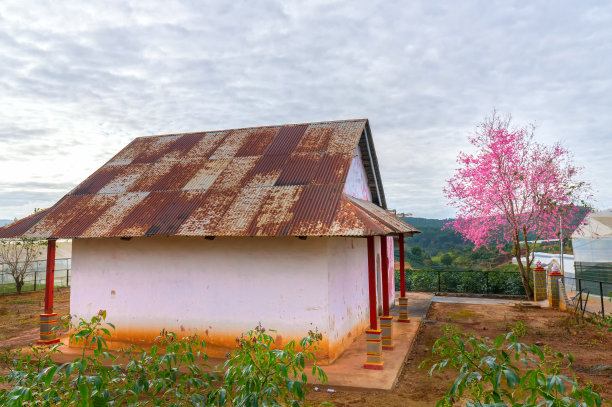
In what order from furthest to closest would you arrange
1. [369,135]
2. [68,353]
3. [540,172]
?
[540,172]
[369,135]
[68,353]

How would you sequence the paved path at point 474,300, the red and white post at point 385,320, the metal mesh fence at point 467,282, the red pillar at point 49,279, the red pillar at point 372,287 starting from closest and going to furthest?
1. the red pillar at point 372,287
2. the red and white post at point 385,320
3. the red pillar at point 49,279
4. the paved path at point 474,300
5. the metal mesh fence at point 467,282

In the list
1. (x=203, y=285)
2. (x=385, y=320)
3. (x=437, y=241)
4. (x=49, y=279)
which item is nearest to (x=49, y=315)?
(x=49, y=279)

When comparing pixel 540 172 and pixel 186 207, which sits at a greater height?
pixel 540 172

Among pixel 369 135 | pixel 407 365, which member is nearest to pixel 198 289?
pixel 407 365

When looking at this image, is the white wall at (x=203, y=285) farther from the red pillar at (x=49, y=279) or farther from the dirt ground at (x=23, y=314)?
the dirt ground at (x=23, y=314)

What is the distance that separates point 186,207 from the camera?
34.0ft

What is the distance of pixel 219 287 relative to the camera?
32.8ft

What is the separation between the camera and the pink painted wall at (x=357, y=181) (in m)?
11.9

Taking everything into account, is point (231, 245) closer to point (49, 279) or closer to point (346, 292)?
point (346, 292)

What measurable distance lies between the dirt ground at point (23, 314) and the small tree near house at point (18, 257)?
1195 mm

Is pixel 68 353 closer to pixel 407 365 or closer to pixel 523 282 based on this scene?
pixel 407 365

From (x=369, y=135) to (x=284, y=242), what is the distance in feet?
19.5

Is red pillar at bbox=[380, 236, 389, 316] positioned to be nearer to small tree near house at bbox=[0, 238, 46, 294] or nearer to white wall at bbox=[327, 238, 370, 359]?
white wall at bbox=[327, 238, 370, 359]

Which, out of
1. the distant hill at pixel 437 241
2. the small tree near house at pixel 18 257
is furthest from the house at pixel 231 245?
the distant hill at pixel 437 241
